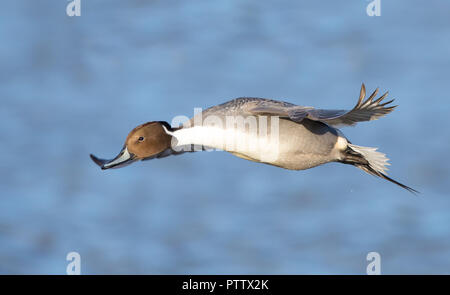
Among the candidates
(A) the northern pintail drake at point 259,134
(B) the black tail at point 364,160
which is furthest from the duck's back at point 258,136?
(B) the black tail at point 364,160

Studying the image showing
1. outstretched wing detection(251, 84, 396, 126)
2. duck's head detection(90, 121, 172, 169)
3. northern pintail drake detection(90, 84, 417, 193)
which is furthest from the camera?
duck's head detection(90, 121, 172, 169)

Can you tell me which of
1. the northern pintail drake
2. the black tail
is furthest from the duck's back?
the black tail

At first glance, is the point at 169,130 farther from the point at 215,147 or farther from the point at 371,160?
the point at 371,160

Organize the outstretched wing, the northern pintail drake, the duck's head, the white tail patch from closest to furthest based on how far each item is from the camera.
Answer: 1. the outstretched wing
2. the northern pintail drake
3. the duck's head
4. the white tail patch

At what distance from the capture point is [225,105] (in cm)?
335

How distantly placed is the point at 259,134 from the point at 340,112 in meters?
0.36

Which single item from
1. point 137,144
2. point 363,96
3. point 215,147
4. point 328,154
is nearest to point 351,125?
point 328,154

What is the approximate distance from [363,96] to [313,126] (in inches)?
16.2

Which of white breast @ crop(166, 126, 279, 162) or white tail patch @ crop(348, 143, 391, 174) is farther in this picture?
white tail patch @ crop(348, 143, 391, 174)

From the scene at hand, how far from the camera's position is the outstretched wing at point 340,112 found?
3.00m

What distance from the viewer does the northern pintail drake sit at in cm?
319

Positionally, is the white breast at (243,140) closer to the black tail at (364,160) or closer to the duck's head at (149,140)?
the duck's head at (149,140)

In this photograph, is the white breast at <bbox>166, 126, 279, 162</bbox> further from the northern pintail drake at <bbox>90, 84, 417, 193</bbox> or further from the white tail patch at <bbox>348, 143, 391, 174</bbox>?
the white tail patch at <bbox>348, 143, 391, 174</bbox>

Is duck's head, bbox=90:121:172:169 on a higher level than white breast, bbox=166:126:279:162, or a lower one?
higher
